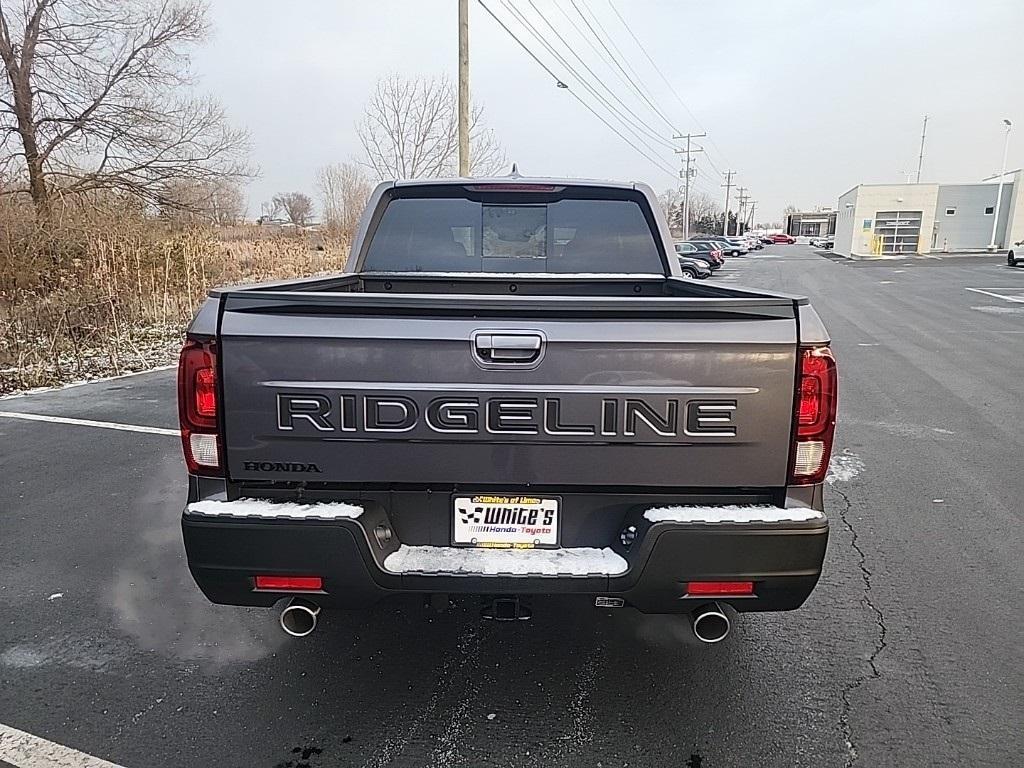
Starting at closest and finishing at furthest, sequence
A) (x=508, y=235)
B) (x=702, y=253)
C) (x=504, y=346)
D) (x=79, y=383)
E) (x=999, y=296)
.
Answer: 1. (x=504, y=346)
2. (x=508, y=235)
3. (x=79, y=383)
4. (x=999, y=296)
5. (x=702, y=253)

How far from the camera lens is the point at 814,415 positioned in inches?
96.3

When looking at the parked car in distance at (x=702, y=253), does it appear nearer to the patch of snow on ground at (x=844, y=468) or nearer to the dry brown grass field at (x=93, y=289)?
the dry brown grass field at (x=93, y=289)

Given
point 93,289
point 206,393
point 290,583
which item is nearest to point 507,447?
point 290,583

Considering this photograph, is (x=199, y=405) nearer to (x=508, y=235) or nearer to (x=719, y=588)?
(x=719, y=588)

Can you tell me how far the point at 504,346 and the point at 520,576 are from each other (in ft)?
2.57

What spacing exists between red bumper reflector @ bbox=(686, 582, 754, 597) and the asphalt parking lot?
0.43 meters

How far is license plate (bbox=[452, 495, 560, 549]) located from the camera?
254 centimetres

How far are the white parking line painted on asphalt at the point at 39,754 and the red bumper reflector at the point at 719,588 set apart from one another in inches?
82.7

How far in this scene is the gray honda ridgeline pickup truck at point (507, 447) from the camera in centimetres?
236

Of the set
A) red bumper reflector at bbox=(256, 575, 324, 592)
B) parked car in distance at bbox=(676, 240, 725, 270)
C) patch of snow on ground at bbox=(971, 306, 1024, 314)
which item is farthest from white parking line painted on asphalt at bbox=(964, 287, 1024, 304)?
red bumper reflector at bbox=(256, 575, 324, 592)

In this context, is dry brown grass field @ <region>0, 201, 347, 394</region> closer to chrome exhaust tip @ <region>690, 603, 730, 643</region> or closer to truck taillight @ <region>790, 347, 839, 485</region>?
chrome exhaust tip @ <region>690, 603, 730, 643</region>

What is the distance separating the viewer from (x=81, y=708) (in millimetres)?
2816

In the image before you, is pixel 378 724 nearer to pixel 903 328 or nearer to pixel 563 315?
pixel 563 315

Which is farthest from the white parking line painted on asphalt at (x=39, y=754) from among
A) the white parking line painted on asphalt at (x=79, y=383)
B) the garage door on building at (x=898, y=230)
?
the garage door on building at (x=898, y=230)
